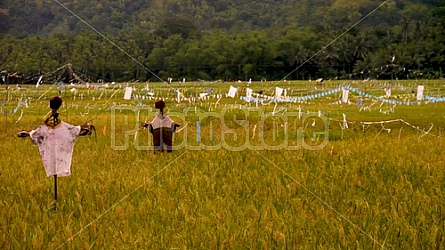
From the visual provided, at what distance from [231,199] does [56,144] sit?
6.04 feet

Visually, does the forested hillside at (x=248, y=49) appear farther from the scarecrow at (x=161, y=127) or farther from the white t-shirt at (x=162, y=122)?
the white t-shirt at (x=162, y=122)

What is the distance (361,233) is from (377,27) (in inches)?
2481

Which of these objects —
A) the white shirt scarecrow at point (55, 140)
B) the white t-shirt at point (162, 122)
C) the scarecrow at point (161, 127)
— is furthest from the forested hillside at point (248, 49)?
the white shirt scarecrow at point (55, 140)

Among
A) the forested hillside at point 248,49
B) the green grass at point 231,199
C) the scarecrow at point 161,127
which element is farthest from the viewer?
the forested hillside at point 248,49

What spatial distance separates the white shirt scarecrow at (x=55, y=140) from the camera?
487 cm

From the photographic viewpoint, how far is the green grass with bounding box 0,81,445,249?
4008 millimetres

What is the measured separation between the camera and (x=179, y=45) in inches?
2437

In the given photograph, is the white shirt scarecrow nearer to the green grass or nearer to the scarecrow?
the green grass

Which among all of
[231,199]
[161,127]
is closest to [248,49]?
[161,127]

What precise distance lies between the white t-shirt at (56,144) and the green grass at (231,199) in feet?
1.24

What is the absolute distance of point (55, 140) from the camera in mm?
4891

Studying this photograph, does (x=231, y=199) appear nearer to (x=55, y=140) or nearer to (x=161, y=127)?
(x=55, y=140)

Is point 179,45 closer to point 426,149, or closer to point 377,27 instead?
point 377,27

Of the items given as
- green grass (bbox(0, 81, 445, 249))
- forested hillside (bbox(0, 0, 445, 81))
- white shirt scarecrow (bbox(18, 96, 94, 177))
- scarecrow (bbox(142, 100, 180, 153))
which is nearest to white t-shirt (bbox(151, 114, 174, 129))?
scarecrow (bbox(142, 100, 180, 153))
